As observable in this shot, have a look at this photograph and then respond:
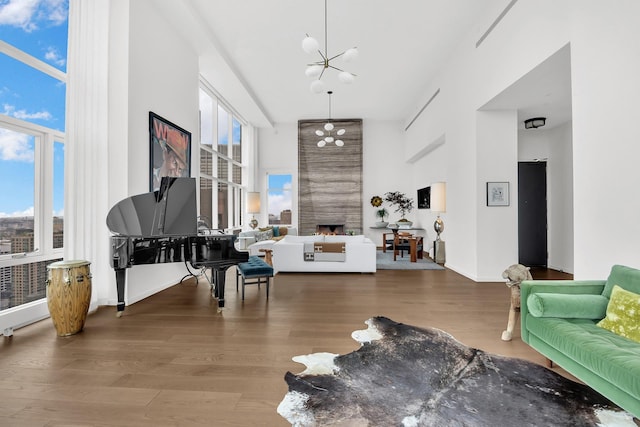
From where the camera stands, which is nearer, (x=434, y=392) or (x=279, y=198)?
(x=434, y=392)

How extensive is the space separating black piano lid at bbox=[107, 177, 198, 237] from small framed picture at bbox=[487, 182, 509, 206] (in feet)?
14.3

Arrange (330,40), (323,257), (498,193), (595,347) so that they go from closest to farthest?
(595,347) → (498,193) → (330,40) → (323,257)

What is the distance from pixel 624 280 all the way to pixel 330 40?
4.97 metres

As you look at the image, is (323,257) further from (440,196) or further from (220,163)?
(220,163)

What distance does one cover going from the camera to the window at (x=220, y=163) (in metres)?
6.56

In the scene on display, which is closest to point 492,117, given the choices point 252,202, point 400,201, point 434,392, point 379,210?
point 434,392

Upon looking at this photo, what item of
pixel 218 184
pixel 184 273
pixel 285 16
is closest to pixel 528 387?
pixel 184 273

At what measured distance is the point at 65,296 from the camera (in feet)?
8.91

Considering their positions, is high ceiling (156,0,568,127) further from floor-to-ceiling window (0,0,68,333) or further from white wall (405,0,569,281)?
floor-to-ceiling window (0,0,68,333)

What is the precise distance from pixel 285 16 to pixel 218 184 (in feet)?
13.5

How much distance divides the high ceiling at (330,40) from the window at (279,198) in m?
2.77

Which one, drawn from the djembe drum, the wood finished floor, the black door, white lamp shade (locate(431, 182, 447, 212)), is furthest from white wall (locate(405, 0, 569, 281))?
the djembe drum

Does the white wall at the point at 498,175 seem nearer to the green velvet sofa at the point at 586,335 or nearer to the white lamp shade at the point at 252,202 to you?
the green velvet sofa at the point at 586,335

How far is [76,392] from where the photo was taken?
1.90m
